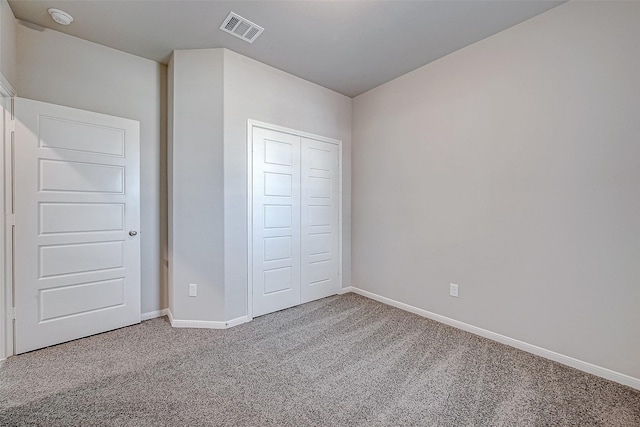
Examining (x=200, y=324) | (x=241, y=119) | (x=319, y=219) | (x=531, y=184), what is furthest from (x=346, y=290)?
(x=241, y=119)

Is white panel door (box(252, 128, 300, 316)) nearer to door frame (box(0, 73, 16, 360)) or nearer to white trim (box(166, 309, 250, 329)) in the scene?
white trim (box(166, 309, 250, 329))

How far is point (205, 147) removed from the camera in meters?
2.77

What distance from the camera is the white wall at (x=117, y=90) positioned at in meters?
2.39

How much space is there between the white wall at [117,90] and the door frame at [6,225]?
0.34 metres

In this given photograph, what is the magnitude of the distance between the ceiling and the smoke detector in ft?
0.13

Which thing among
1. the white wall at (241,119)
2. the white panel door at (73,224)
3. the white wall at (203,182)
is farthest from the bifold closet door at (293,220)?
the white panel door at (73,224)

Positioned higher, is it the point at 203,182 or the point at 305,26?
the point at 305,26

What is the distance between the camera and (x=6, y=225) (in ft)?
7.11

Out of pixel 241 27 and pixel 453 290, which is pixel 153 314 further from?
pixel 453 290

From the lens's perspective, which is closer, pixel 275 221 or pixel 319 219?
pixel 275 221

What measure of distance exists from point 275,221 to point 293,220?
255mm

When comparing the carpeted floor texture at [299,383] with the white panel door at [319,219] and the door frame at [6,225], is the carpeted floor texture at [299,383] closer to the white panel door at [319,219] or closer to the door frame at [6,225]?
the door frame at [6,225]

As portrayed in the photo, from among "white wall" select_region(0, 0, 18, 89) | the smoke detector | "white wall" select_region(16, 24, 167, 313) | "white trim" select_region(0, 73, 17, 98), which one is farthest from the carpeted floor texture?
the smoke detector

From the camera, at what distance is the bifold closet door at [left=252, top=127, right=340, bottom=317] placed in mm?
3047
